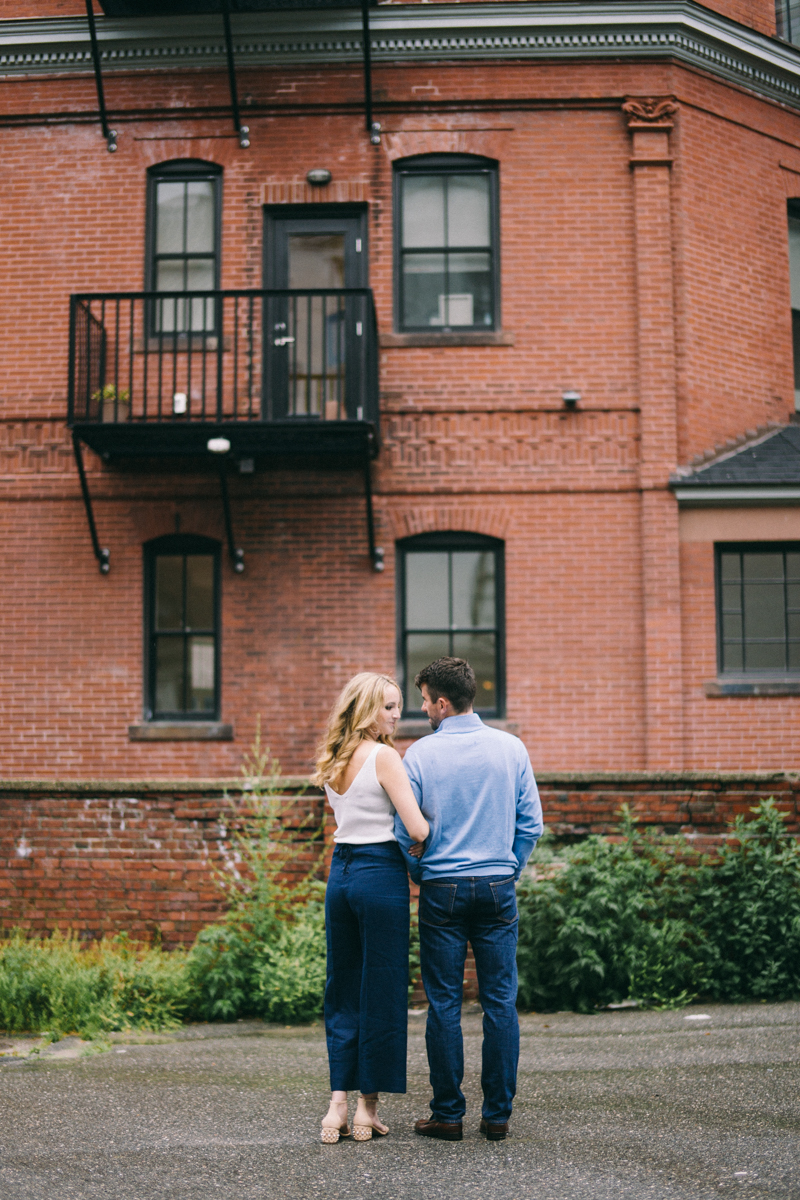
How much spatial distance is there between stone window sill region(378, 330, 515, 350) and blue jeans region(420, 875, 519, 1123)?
728 centimetres

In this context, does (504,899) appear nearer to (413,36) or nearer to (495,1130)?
(495,1130)

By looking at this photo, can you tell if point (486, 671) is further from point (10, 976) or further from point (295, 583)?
point (10, 976)

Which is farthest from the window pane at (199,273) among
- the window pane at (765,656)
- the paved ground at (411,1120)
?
the paved ground at (411,1120)

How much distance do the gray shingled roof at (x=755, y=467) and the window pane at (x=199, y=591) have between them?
4654 millimetres

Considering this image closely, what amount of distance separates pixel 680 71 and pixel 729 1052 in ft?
30.6

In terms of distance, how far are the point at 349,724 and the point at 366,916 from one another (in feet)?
2.39

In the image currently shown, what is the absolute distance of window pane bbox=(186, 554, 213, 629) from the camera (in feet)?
34.4

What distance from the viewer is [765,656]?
10.3 m

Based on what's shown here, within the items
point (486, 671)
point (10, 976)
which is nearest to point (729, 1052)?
point (10, 976)

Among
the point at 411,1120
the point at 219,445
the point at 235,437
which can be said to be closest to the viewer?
the point at 411,1120

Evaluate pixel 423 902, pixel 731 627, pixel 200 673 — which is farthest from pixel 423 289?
pixel 423 902

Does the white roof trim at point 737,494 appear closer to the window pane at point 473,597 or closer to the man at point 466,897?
the window pane at point 473,597

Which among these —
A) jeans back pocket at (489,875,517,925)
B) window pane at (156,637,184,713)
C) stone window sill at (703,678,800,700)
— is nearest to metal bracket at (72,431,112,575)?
window pane at (156,637,184,713)

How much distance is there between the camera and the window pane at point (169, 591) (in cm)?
1052
